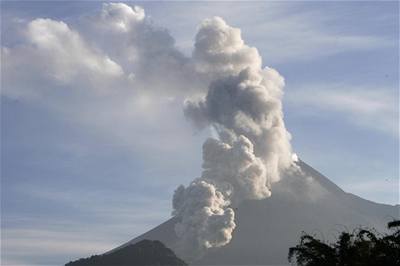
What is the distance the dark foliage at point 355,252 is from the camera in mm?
51750

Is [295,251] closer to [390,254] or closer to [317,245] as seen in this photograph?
[317,245]

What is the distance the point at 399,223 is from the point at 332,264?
6.70 metres

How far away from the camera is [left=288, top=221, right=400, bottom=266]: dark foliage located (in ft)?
170

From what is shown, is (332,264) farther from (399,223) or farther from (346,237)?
(399,223)

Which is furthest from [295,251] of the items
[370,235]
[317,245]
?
[370,235]

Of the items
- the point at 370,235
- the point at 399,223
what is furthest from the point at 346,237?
the point at 399,223

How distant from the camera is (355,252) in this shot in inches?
2100

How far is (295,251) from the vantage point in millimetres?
56406

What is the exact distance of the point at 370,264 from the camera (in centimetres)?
5131

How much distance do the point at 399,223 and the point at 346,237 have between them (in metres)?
6.67

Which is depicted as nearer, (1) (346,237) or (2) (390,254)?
(2) (390,254)

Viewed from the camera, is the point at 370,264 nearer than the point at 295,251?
Yes

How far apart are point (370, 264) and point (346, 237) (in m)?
4.84

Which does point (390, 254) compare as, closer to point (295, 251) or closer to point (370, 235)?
point (370, 235)
